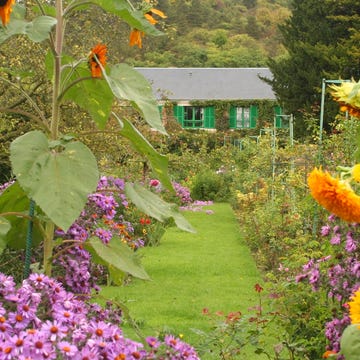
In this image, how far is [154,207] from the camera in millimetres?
1855

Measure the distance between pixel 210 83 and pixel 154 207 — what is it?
34207 millimetres

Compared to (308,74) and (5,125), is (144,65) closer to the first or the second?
(308,74)

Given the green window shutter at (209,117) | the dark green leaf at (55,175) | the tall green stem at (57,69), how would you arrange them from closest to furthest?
the dark green leaf at (55,175) < the tall green stem at (57,69) < the green window shutter at (209,117)

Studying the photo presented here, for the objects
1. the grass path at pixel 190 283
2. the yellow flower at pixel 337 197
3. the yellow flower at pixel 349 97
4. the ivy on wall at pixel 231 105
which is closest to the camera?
the yellow flower at pixel 337 197

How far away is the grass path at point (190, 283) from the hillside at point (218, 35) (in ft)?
101

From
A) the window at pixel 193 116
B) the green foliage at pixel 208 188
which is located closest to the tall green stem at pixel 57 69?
the green foliage at pixel 208 188

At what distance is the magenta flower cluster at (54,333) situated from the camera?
146 centimetres

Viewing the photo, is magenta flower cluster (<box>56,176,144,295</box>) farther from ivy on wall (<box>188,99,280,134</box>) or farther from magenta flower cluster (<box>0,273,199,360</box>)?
ivy on wall (<box>188,99,280,134</box>)

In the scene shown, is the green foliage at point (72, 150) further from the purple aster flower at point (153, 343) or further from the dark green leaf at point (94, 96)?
the purple aster flower at point (153, 343)

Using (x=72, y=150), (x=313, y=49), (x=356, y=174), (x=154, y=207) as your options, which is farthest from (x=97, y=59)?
(x=313, y=49)

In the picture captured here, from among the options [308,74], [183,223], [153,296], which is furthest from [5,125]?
[308,74]

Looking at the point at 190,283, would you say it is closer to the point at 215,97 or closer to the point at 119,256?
the point at 119,256

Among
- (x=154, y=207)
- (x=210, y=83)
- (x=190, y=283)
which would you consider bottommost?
(x=210, y=83)

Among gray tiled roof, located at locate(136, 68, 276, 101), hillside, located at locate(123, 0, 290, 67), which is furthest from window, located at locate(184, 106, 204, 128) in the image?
hillside, located at locate(123, 0, 290, 67)
